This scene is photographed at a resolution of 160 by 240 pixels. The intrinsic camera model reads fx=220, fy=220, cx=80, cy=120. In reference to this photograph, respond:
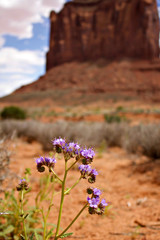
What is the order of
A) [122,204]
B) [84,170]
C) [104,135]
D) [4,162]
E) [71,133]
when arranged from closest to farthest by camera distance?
1. [84,170]
2. [4,162]
3. [122,204]
4. [71,133]
5. [104,135]

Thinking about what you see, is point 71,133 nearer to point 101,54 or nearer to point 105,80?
point 105,80

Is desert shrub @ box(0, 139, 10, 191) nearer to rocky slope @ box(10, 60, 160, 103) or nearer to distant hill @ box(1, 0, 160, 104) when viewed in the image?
distant hill @ box(1, 0, 160, 104)

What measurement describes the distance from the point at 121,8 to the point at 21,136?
6813 centimetres

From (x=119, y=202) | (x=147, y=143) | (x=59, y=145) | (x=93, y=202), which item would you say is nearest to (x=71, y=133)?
(x=147, y=143)

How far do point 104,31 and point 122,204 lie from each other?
229 ft

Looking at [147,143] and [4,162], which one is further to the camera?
[147,143]

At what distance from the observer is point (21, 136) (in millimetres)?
8352

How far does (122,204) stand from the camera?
284 cm

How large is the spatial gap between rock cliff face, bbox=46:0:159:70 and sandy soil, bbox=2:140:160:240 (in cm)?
6251

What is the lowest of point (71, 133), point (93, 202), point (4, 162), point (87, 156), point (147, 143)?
point (93, 202)

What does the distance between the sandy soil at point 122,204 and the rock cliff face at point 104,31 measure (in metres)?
62.5

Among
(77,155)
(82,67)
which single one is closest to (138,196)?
(77,155)

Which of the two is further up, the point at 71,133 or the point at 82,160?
the point at 71,133

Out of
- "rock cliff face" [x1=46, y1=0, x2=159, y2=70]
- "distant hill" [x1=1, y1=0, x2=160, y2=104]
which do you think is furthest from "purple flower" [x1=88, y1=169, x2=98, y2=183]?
"rock cliff face" [x1=46, y1=0, x2=159, y2=70]
